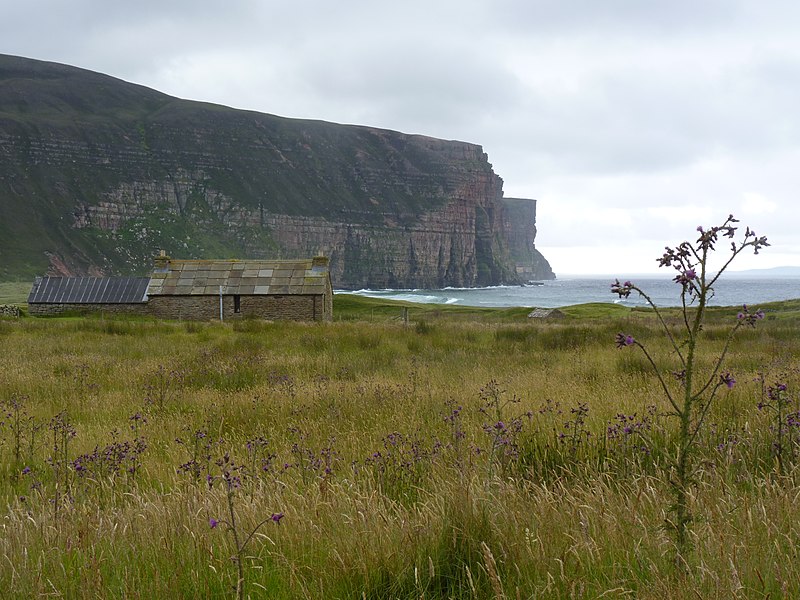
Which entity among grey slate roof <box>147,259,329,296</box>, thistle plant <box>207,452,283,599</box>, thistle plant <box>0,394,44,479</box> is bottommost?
thistle plant <box>0,394,44,479</box>

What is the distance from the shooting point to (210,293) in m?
29.1

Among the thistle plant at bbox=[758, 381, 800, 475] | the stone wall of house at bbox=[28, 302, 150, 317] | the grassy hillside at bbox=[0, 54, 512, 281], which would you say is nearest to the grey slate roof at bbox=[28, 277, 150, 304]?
the stone wall of house at bbox=[28, 302, 150, 317]

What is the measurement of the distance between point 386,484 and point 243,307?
26082mm

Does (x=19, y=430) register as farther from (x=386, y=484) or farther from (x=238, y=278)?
(x=238, y=278)

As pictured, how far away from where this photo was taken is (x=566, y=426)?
5.13 metres

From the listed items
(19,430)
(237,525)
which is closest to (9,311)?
(19,430)

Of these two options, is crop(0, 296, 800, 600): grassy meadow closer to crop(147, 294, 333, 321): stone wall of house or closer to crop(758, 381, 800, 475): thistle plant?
crop(758, 381, 800, 475): thistle plant

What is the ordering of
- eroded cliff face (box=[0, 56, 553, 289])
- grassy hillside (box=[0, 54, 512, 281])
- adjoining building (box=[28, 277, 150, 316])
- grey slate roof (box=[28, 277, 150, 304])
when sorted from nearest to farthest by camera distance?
adjoining building (box=[28, 277, 150, 316]) < grey slate roof (box=[28, 277, 150, 304]) < grassy hillside (box=[0, 54, 512, 281]) < eroded cliff face (box=[0, 56, 553, 289])

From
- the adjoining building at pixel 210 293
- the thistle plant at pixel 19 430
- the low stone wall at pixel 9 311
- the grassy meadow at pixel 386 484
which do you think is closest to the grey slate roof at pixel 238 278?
the adjoining building at pixel 210 293

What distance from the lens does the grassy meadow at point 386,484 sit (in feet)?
8.00

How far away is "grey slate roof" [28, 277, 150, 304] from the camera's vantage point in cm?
3069

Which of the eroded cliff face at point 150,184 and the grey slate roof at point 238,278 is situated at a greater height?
the eroded cliff face at point 150,184

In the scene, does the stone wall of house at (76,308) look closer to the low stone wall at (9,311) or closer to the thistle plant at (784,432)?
the low stone wall at (9,311)

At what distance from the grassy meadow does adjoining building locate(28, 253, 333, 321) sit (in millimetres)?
17005
